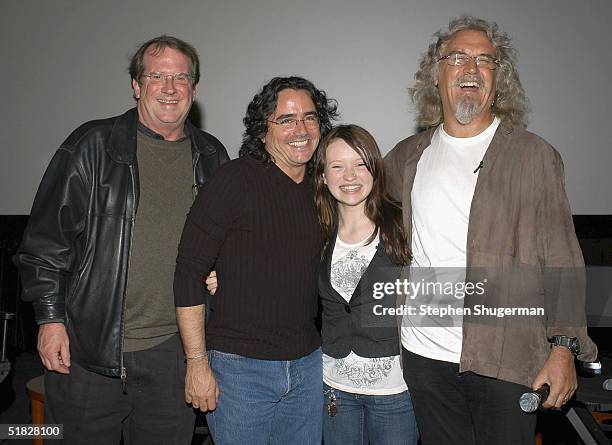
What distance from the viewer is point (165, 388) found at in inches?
75.5

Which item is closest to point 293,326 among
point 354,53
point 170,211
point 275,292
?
point 275,292

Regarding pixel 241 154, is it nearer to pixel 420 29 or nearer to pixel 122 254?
pixel 122 254

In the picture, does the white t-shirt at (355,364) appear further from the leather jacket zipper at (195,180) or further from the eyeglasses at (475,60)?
the eyeglasses at (475,60)

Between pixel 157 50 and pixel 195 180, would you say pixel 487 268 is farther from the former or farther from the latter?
pixel 157 50

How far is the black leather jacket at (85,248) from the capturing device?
5.97 feet

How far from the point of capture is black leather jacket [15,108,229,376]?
1818 millimetres

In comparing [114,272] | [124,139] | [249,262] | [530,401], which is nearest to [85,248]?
[114,272]

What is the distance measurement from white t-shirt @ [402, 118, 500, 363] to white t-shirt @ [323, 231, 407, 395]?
109 millimetres

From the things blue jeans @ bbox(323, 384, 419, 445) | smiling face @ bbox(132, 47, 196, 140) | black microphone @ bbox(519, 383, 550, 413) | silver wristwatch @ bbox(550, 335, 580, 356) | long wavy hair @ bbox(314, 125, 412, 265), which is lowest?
blue jeans @ bbox(323, 384, 419, 445)

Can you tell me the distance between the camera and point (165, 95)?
1936 millimetres

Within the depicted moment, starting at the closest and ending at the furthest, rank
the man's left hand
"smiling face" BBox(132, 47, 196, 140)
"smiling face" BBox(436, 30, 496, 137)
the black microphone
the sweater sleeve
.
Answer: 1. the black microphone
2. the man's left hand
3. the sweater sleeve
4. "smiling face" BBox(436, 30, 496, 137)
5. "smiling face" BBox(132, 47, 196, 140)

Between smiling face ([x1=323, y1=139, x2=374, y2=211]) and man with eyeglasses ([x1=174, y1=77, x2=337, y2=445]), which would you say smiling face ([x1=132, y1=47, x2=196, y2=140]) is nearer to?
man with eyeglasses ([x1=174, y1=77, x2=337, y2=445])

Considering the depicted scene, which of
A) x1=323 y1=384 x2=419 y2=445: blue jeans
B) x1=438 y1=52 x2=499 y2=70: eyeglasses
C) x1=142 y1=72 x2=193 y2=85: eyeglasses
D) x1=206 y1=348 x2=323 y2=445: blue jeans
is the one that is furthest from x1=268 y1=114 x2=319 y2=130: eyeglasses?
x1=323 y1=384 x2=419 y2=445: blue jeans

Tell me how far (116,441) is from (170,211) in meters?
0.78
